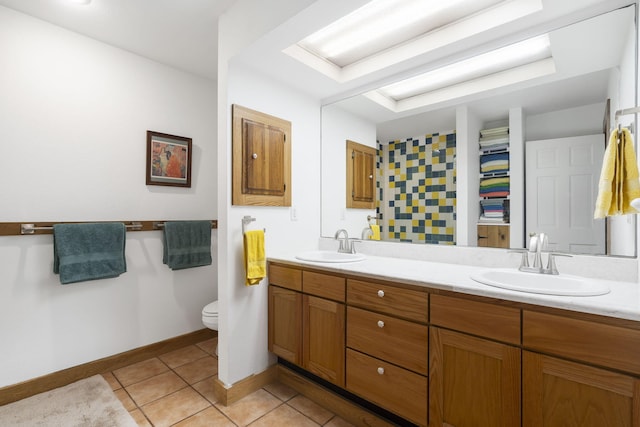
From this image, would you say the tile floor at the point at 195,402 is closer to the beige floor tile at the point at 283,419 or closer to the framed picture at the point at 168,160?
the beige floor tile at the point at 283,419

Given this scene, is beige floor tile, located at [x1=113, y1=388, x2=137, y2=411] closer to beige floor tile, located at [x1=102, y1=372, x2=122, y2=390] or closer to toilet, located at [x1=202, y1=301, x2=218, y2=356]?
beige floor tile, located at [x1=102, y1=372, x2=122, y2=390]

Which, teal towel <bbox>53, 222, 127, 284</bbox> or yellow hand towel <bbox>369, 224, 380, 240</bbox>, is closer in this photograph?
teal towel <bbox>53, 222, 127, 284</bbox>

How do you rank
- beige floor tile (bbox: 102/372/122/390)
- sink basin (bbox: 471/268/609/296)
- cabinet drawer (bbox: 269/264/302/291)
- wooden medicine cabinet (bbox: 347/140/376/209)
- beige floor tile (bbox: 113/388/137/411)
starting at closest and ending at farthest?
sink basin (bbox: 471/268/609/296) < beige floor tile (bbox: 113/388/137/411) < cabinet drawer (bbox: 269/264/302/291) < beige floor tile (bbox: 102/372/122/390) < wooden medicine cabinet (bbox: 347/140/376/209)

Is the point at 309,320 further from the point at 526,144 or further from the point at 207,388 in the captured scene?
the point at 526,144

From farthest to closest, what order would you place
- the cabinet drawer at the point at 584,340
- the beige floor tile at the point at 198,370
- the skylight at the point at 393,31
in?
1. the beige floor tile at the point at 198,370
2. the skylight at the point at 393,31
3. the cabinet drawer at the point at 584,340

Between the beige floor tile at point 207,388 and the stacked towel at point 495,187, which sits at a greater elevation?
the stacked towel at point 495,187

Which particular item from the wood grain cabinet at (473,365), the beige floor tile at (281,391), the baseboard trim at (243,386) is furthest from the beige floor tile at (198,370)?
the wood grain cabinet at (473,365)

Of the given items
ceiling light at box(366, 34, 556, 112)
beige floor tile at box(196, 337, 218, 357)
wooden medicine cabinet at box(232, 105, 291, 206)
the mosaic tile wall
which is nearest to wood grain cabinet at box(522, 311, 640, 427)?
the mosaic tile wall

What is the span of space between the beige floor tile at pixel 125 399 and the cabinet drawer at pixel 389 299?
58.8 inches

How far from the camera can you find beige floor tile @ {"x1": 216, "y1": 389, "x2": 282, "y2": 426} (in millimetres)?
1756

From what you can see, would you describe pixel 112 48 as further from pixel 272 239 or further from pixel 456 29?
pixel 456 29

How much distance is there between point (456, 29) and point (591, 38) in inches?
24.4

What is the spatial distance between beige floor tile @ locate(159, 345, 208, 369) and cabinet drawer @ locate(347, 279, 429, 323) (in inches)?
64.0

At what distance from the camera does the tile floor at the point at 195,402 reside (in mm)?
1731
